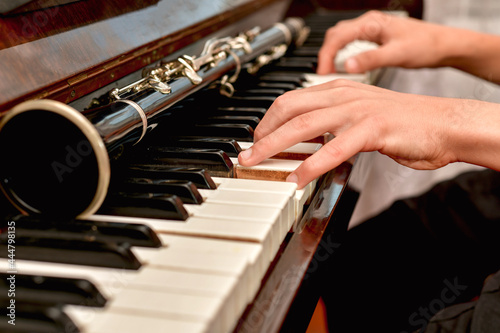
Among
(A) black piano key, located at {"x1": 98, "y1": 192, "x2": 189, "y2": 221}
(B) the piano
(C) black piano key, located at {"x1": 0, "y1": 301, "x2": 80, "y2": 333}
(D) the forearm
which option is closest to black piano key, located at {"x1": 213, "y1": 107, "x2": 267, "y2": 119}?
(B) the piano

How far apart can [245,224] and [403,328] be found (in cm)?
96

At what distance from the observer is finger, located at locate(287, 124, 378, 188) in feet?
2.77

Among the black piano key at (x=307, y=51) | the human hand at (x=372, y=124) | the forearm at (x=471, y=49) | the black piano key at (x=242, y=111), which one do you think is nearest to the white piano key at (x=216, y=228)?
the human hand at (x=372, y=124)

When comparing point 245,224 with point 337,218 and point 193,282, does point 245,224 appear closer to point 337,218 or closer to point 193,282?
point 193,282

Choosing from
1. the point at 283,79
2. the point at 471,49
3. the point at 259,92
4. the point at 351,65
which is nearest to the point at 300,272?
the point at 259,92

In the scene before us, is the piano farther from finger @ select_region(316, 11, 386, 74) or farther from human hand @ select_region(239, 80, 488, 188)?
finger @ select_region(316, 11, 386, 74)

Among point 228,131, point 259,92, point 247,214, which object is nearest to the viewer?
point 247,214

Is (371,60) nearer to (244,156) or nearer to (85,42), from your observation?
(244,156)

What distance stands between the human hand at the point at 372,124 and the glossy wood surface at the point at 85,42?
357 millimetres

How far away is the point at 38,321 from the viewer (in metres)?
0.53

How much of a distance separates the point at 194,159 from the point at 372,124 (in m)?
0.36

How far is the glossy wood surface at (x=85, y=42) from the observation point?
32.9 inches

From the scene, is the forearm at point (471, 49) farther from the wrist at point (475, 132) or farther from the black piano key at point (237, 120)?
the black piano key at point (237, 120)

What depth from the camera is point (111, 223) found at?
697mm
